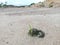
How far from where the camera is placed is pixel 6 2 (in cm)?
2245

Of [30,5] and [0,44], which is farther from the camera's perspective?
[30,5]

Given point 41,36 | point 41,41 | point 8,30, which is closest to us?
point 41,41

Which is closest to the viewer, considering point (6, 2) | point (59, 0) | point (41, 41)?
point (41, 41)

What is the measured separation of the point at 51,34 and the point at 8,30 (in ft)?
5.07

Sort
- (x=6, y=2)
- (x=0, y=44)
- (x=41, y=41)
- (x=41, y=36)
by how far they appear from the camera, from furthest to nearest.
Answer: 1. (x=6, y=2)
2. (x=41, y=36)
3. (x=41, y=41)
4. (x=0, y=44)

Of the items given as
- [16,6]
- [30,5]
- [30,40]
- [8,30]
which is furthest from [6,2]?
[30,40]

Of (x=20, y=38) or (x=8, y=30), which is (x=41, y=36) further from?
(x=8, y=30)

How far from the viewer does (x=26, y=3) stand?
23.0 meters

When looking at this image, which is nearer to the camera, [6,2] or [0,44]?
[0,44]

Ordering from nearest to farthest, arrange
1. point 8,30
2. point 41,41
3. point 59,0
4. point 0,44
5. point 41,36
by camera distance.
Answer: point 0,44 < point 41,41 < point 41,36 < point 8,30 < point 59,0

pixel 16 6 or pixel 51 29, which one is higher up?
pixel 51 29

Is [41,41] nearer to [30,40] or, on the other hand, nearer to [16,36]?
[30,40]

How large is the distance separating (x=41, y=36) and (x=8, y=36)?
3.24ft

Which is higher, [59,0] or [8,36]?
[8,36]
